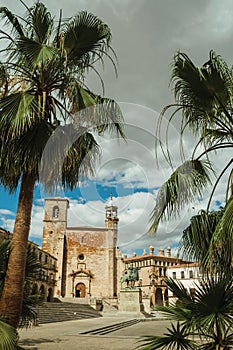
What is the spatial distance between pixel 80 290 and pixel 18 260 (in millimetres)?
50882

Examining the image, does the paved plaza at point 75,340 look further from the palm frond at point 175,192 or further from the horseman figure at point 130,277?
the horseman figure at point 130,277

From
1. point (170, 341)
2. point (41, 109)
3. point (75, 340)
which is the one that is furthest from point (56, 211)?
point (170, 341)

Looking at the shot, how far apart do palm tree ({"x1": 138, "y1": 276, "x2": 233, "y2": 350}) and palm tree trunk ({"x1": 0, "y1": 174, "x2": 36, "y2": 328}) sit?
2136mm

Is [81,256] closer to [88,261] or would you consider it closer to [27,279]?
[88,261]

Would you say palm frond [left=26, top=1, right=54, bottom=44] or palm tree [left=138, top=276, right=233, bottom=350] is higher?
palm frond [left=26, top=1, right=54, bottom=44]

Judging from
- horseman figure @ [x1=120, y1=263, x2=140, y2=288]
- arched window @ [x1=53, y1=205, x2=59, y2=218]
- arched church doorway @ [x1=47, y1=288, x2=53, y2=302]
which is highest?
arched window @ [x1=53, y1=205, x2=59, y2=218]

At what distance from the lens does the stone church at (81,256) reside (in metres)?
51.5

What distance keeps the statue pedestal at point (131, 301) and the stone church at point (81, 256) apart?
20.3m

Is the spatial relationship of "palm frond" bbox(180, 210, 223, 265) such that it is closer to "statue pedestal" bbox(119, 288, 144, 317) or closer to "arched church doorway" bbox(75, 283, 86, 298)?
"statue pedestal" bbox(119, 288, 144, 317)

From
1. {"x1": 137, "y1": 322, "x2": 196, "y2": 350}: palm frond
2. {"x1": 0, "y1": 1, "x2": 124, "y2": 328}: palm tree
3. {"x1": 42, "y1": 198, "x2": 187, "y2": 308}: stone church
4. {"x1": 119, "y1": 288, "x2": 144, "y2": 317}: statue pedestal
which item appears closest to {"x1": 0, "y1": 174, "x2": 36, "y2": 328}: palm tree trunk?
{"x1": 0, "y1": 1, "x2": 124, "y2": 328}: palm tree

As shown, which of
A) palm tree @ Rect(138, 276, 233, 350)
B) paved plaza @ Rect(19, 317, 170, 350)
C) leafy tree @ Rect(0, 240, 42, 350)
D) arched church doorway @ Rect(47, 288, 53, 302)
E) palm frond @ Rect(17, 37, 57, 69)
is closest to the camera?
palm tree @ Rect(138, 276, 233, 350)

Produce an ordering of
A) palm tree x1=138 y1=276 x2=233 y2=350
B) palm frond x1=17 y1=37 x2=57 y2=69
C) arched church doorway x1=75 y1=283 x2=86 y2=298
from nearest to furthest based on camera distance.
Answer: palm tree x1=138 y1=276 x2=233 y2=350
palm frond x1=17 y1=37 x2=57 y2=69
arched church doorway x1=75 y1=283 x2=86 y2=298

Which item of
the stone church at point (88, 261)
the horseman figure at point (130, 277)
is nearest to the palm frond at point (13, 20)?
the horseman figure at point (130, 277)

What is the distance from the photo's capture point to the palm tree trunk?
14.8 ft
